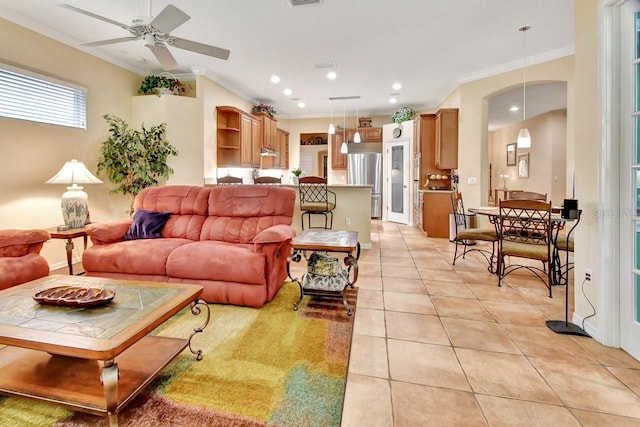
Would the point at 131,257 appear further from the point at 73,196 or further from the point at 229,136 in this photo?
the point at 229,136

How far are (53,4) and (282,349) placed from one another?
13.2 ft

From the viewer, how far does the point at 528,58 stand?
4.57 metres

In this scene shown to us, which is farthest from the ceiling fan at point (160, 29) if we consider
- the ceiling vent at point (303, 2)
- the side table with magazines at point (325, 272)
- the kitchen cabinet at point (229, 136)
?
the kitchen cabinet at point (229, 136)

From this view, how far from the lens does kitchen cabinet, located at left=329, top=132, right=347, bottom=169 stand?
8.23 meters

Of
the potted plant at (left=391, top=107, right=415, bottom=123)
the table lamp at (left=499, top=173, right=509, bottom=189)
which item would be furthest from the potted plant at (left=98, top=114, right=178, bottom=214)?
the table lamp at (left=499, top=173, right=509, bottom=189)

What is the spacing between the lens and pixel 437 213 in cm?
580

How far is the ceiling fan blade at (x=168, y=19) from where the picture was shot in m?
2.22

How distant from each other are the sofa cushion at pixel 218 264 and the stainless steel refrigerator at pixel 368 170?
5.78 meters

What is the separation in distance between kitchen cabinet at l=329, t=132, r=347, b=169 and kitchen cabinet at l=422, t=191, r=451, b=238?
290 centimetres

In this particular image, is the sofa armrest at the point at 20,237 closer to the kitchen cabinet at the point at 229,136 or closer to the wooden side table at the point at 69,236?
the wooden side table at the point at 69,236

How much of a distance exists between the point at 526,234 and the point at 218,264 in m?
3.18

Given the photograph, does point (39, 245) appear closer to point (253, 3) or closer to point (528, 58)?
point (253, 3)

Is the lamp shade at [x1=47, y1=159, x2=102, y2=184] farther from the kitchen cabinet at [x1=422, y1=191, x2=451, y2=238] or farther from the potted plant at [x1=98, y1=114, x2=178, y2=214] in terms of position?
the kitchen cabinet at [x1=422, y1=191, x2=451, y2=238]

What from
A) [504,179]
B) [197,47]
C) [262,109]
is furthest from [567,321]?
[504,179]
